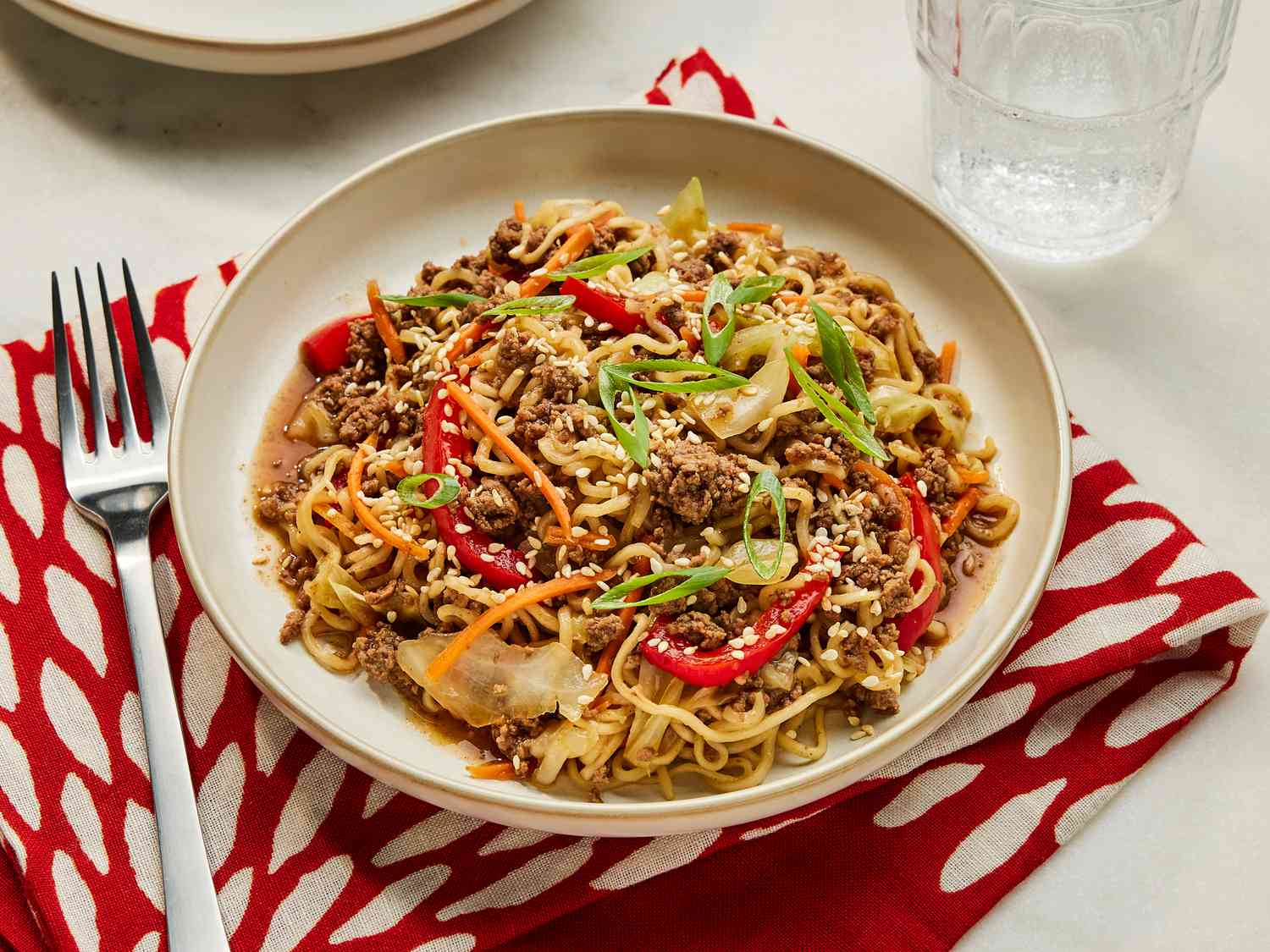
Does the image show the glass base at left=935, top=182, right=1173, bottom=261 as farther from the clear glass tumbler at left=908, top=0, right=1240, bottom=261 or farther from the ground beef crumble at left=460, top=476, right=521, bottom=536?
the ground beef crumble at left=460, top=476, right=521, bottom=536

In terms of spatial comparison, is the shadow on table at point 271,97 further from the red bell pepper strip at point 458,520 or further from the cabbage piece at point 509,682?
the cabbage piece at point 509,682

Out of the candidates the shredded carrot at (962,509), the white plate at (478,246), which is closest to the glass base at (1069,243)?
the white plate at (478,246)

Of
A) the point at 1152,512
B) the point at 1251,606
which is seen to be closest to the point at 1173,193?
the point at 1152,512

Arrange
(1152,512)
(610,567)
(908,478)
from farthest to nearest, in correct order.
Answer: (1152,512), (908,478), (610,567)

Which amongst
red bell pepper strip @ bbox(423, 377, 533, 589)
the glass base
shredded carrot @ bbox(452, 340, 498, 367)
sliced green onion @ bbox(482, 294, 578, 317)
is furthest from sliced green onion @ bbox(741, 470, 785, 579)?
the glass base

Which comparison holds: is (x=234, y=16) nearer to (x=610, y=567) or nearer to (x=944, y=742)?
(x=610, y=567)

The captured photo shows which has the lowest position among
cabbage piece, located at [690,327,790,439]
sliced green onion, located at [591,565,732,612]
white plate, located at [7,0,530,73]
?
sliced green onion, located at [591,565,732,612]
